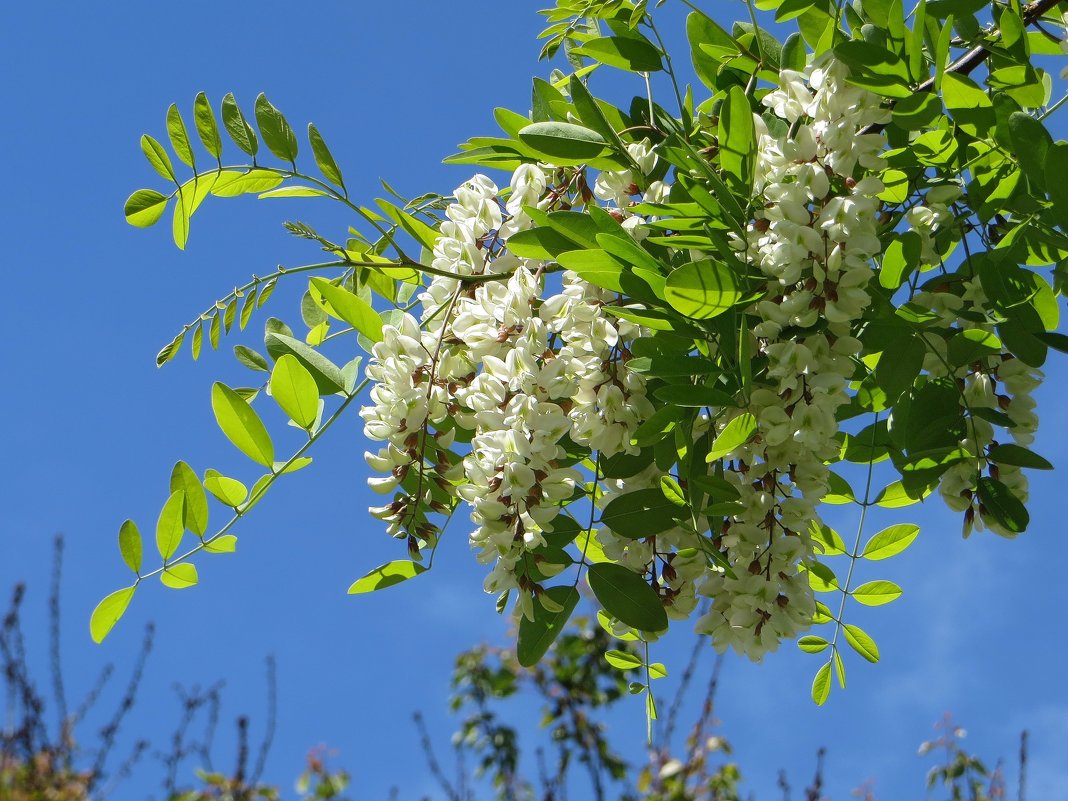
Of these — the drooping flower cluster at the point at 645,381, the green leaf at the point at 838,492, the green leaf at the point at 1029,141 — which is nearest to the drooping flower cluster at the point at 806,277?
the drooping flower cluster at the point at 645,381

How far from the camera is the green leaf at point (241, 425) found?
3.41 ft

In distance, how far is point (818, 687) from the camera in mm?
1177

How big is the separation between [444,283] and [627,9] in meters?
0.37

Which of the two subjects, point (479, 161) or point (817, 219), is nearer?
point (817, 219)

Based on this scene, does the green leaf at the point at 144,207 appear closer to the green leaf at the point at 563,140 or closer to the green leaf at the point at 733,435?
the green leaf at the point at 563,140

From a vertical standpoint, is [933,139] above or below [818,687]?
above

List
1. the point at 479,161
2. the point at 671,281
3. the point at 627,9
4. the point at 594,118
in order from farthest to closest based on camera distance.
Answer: the point at 627,9
the point at 479,161
the point at 594,118
the point at 671,281

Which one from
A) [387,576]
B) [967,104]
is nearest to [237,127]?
[387,576]

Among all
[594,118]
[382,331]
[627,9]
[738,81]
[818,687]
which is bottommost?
[818,687]

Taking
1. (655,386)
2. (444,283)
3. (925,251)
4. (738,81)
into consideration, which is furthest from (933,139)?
(444,283)

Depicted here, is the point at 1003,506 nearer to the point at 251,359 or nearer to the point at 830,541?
the point at 830,541

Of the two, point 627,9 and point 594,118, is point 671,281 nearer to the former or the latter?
point 594,118

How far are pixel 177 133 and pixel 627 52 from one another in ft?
1.46

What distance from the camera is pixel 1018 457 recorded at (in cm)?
101
